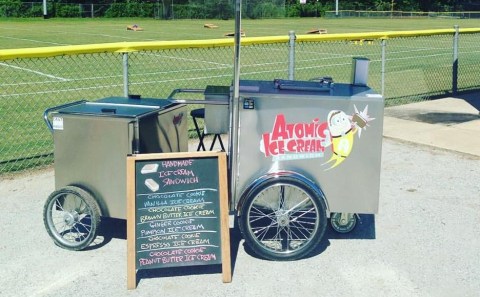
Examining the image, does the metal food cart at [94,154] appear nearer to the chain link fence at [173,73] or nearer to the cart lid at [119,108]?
the cart lid at [119,108]

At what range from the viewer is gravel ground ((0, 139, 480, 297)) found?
4.67 meters

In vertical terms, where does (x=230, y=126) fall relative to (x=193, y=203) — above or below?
above

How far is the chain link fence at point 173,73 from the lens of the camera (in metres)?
8.40

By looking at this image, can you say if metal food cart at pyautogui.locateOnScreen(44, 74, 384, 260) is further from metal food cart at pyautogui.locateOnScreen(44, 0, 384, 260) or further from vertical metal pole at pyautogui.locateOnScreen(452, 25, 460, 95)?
vertical metal pole at pyautogui.locateOnScreen(452, 25, 460, 95)

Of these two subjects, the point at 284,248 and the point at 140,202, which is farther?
the point at 284,248

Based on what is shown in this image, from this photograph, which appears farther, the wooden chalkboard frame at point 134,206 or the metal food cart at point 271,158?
the metal food cart at point 271,158

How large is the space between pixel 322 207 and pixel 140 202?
136 centimetres

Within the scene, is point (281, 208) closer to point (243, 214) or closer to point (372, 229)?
point (243, 214)

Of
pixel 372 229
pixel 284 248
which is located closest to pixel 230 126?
pixel 284 248

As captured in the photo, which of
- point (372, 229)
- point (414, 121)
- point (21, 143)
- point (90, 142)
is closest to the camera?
point (90, 142)

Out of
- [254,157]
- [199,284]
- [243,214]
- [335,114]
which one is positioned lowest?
[199,284]

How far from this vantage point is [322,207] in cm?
496

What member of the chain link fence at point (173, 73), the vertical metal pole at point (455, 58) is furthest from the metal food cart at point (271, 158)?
the vertical metal pole at point (455, 58)

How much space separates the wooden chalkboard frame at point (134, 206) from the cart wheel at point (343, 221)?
1.19 meters
